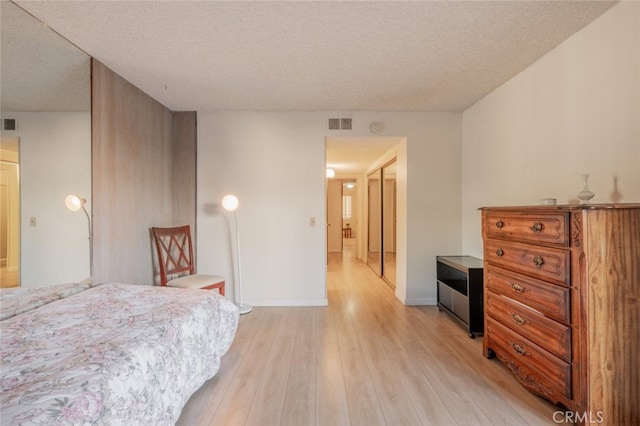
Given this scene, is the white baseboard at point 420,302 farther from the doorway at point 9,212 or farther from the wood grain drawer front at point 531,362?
the doorway at point 9,212

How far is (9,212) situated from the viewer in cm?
180

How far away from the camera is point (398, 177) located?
4102 millimetres

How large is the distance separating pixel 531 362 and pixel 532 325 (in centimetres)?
24

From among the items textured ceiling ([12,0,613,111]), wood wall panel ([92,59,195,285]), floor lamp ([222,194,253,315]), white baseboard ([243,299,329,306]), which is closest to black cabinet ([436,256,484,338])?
white baseboard ([243,299,329,306])

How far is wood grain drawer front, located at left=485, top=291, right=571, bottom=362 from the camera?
1.60 metres

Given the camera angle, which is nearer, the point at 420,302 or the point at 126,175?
the point at 126,175

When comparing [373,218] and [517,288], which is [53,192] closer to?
[517,288]

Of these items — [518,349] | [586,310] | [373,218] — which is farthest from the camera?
[373,218]

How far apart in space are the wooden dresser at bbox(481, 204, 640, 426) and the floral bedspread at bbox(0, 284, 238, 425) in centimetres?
215

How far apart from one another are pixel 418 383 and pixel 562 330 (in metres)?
0.98

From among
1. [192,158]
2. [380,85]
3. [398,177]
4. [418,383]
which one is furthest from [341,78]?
[418,383]

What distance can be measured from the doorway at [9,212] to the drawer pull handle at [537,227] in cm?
337

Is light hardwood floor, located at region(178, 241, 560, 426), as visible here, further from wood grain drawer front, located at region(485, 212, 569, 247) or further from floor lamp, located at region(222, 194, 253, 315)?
wood grain drawer front, located at region(485, 212, 569, 247)

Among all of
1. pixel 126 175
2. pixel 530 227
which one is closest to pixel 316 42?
pixel 530 227
